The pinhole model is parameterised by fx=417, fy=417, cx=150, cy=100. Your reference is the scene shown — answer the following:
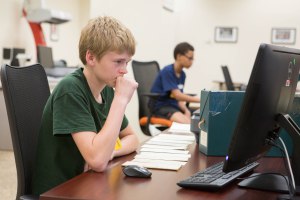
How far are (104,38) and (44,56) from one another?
126 inches

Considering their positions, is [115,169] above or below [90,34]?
below

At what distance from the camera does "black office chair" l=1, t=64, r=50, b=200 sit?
1320 millimetres

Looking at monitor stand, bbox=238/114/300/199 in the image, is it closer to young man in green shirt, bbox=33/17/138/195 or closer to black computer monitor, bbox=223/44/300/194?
black computer monitor, bbox=223/44/300/194

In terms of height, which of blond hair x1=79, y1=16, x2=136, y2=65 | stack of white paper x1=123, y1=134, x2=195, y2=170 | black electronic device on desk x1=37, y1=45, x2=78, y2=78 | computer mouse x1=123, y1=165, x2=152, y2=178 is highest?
blond hair x1=79, y1=16, x2=136, y2=65

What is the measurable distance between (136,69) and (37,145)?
2020mm

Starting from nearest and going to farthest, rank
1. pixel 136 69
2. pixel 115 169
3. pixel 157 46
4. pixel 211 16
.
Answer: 1. pixel 115 169
2. pixel 136 69
3. pixel 157 46
4. pixel 211 16

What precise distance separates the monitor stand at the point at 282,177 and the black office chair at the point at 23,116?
2.24 ft

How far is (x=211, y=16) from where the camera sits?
7086 mm

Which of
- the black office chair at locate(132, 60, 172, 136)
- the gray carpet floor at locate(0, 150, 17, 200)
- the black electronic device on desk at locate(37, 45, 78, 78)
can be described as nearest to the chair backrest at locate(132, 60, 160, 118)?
the black office chair at locate(132, 60, 172, 136)

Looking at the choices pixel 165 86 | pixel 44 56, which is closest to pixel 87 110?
pixel 165 86

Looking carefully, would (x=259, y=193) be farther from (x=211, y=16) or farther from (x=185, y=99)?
(x=211, y=16)

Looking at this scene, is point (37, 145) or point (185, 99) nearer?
point (37, 145)

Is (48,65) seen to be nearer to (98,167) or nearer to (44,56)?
(44,56)

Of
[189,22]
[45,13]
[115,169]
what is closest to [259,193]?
[115,169]
